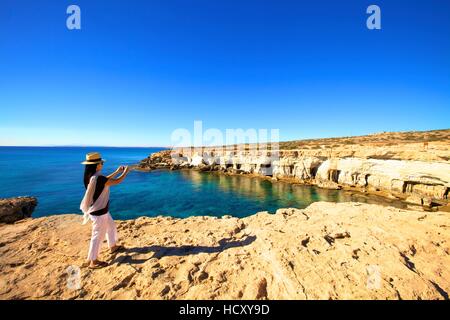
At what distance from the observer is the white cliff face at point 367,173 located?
17000 millimetres

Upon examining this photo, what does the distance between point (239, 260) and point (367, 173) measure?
78.1 ft

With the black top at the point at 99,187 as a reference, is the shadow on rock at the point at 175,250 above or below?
below

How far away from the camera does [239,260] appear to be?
4.01m

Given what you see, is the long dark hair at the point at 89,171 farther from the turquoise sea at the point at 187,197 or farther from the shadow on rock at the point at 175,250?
the turquoise sea at the point at 187,197

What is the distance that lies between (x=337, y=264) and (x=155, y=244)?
400 cm

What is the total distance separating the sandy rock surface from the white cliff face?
611 inches


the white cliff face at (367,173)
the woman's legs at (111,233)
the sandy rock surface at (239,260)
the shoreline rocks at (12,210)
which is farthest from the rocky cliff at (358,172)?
the shoreline rocks at (12,210)

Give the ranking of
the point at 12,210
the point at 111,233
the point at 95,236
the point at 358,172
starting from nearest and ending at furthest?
the point at 95,236 < the point at 111,233 < the point at 12,210 < the point at 358,172

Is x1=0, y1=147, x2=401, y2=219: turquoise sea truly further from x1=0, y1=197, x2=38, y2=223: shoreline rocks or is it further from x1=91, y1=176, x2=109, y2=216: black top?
x1=91, y1=176, x2=109, y2=216: black top

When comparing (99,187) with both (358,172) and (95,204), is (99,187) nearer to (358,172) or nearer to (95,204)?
(95,204)

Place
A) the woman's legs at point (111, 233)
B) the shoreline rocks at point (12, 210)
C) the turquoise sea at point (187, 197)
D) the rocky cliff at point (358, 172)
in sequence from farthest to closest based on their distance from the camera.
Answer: the rocky cliff at point (358, 172), the turquoise sea at point (187, 197), the shoreline rocks at point (12, 210), the woman's legs at point (111, 233)

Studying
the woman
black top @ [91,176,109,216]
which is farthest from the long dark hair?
black top @ [91,176,109,216]

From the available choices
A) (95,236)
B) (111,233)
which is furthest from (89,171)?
(111,233)

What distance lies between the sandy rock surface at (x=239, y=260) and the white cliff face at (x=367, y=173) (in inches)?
611
